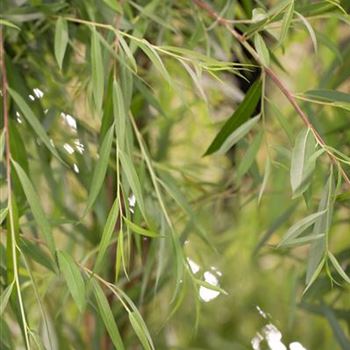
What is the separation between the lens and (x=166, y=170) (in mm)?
1047

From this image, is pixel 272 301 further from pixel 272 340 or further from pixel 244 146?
pixel 244 146

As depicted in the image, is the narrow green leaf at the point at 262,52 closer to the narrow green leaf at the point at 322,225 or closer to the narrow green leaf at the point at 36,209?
the narrow green leaf at the point at 322,225

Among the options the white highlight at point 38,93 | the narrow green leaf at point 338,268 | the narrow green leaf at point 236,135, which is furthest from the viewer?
the white highlight at point 38,93

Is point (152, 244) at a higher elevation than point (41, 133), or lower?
lower

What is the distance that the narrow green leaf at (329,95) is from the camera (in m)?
0.82

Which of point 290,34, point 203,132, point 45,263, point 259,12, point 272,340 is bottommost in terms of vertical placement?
point 272,340

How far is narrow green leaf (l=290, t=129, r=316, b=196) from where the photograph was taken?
726mm

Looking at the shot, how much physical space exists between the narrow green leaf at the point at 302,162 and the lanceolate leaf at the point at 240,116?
118 millimetres

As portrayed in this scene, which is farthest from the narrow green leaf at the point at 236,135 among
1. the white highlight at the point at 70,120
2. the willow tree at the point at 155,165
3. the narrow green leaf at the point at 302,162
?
the white highlight at the point at 70,120

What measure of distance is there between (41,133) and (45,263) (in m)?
0.11

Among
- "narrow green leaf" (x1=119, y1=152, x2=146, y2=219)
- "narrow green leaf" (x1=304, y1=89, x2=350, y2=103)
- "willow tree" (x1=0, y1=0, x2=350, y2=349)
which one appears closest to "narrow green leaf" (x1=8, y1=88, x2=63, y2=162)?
"willow tree" (x1=0, y1=0, x2=350, y2=349)

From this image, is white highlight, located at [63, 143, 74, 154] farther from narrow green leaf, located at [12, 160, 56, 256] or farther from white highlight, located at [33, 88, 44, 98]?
narrow green leaf, located at [12, 160, 56, 256]

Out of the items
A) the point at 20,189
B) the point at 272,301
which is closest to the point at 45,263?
the point at 20,189

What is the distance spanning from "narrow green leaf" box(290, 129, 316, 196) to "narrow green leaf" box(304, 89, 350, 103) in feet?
0.26
